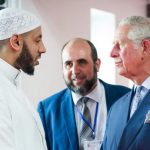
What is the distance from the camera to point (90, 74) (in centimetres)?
210

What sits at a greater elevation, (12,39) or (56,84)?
(12,39)

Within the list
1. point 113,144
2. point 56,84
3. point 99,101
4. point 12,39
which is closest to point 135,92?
point 113,144

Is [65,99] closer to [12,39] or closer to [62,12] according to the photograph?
[12,39]

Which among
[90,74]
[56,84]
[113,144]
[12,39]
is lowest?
[56,84]

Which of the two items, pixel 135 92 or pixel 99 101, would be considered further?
pixel 99 101

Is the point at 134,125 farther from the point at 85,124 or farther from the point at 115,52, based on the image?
the point at 85,124

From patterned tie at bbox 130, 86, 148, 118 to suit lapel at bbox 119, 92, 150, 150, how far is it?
0.05 meters

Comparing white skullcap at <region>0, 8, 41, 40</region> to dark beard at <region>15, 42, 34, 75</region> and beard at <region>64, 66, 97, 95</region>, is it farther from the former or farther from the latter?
beard at <region>64, 66, 97, 95</region>

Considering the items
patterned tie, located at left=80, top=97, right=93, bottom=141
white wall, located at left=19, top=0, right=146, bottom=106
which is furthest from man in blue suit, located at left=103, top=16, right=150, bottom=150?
white wall, located at left=19, top=0, right=146, bottom=106

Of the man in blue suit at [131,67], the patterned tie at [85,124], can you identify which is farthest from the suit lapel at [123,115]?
the patterned tie at [85,124]

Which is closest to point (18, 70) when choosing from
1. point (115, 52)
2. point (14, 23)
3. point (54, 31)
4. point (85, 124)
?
A: point (14, 23)

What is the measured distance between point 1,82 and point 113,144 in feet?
1.75

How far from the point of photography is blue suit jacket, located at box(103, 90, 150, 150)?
146 cm

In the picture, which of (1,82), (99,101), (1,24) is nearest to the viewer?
(1,82)
